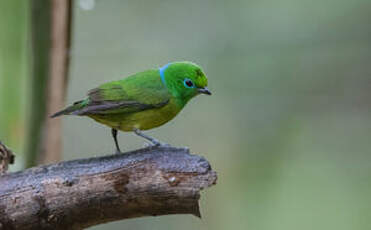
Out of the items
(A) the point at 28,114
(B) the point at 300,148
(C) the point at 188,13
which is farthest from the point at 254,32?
(A) the point at 28,114

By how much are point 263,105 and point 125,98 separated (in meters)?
4.37

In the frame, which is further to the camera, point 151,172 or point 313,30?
point 313,30

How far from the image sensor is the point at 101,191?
10.6ft

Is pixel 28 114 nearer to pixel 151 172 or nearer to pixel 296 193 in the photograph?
pixel 151 172

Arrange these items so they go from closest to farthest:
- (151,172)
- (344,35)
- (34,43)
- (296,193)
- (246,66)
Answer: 1. (151,172)
2. (34,43)
3. (296,193)
4. (344,35)
5. (246,66)

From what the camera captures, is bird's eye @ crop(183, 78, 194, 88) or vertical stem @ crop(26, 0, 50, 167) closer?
bird's eye @ crop(183, 78, 194, 88)

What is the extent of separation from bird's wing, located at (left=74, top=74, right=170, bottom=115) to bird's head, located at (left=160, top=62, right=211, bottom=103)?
83 mm

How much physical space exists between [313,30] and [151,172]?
513 cm

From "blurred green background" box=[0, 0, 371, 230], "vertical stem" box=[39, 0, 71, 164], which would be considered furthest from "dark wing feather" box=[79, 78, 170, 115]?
"blurred green background" box=[0, 0, 371, 230]

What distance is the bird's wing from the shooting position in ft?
12.7

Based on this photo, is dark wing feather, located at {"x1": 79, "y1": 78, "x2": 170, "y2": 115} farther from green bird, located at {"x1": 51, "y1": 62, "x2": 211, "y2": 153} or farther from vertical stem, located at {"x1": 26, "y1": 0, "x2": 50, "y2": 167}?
vertical stem, located at {"x1": 26, "y1": 0, "x2": 50, "y2": 167}

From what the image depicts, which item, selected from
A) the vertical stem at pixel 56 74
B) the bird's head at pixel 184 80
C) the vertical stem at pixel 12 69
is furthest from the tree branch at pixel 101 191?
the vertical stem at pixel 12 69

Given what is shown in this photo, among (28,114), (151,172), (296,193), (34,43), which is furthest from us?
(296,193)

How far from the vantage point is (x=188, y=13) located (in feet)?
27.8
